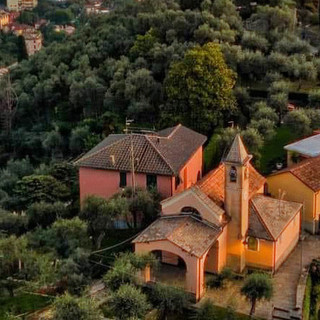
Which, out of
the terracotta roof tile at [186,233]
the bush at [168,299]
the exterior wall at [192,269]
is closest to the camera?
the bush at [168,299]

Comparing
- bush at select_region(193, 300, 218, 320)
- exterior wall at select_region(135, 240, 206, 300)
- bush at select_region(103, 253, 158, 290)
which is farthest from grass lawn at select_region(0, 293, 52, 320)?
bush at select_region(193, 300, 218, 320)

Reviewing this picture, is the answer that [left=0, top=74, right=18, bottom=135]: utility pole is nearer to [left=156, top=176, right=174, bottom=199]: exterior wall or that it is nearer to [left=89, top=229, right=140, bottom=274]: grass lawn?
[left=156, top=176, right=174, bottom=199]: exterior wall

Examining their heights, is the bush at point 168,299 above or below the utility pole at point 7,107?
above

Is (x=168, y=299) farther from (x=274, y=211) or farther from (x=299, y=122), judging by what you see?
(x=299, y=122)

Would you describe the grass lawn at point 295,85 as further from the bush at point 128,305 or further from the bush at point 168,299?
the bush at point 128,305

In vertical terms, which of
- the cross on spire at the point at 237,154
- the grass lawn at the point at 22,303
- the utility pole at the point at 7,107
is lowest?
the utility pole at the point at 7,107

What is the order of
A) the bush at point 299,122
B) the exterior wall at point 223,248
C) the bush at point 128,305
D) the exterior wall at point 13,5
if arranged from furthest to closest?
1. the exterior wall at point 13,5
2. the bush at point 299,122
3. the exterior wall at point 223,248
4. the bush at point 128,305

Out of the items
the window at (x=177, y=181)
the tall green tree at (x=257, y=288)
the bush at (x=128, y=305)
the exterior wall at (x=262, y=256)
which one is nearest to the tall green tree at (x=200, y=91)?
the window at (x=177, y=181)

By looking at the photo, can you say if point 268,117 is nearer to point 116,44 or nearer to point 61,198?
point 61,198
